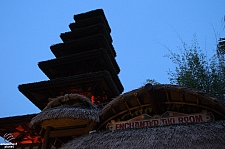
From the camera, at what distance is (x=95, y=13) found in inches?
731

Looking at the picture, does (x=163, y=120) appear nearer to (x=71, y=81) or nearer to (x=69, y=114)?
(x=69, y=114)

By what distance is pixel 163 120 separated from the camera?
5539 mm

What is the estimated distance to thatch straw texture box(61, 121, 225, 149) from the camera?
168 inches

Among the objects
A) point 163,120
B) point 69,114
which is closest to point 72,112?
point 69,114

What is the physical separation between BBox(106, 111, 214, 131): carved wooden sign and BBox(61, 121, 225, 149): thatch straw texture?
462 mm

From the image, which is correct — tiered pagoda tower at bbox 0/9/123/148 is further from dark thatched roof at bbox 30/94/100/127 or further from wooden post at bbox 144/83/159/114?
wooden post at bbox 144/83/159/114

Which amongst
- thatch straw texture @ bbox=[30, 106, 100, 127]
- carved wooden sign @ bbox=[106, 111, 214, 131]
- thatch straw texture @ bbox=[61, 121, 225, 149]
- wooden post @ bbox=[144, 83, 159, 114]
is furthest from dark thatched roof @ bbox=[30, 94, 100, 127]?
wooden post @ bbox=[144, 83, 159, 114]

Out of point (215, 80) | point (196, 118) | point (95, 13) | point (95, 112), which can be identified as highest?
point (95, 13)

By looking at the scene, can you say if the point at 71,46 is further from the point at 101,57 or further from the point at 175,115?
the point at 175,115

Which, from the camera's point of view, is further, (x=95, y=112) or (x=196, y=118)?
(x=95, y=112)

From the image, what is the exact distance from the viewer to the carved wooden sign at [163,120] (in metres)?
5.26

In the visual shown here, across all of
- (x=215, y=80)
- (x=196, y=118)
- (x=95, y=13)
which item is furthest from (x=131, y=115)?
(x=95, y=13)

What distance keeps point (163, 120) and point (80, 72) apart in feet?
30.4

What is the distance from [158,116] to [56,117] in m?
2.72
